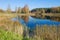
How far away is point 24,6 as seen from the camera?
5.37m

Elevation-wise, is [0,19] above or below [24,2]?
below

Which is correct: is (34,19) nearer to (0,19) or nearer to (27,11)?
(27,11)

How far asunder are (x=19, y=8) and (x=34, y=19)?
441mm

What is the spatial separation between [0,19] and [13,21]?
1.02 ft

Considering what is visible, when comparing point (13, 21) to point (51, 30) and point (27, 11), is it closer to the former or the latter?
point (27, 11)

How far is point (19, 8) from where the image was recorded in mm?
5379

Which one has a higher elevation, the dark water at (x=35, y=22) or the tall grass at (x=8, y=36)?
the dark water at (x=35, y=22)

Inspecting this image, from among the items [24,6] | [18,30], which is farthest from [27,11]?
[18,30]

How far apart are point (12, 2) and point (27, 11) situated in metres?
0.39

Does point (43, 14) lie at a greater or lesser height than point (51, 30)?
greater

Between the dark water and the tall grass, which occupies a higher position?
the dark water

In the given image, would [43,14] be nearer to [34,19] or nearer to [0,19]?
[34,19]

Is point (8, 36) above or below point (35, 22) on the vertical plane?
below

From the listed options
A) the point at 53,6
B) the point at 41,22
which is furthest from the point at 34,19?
the point at 53,6
